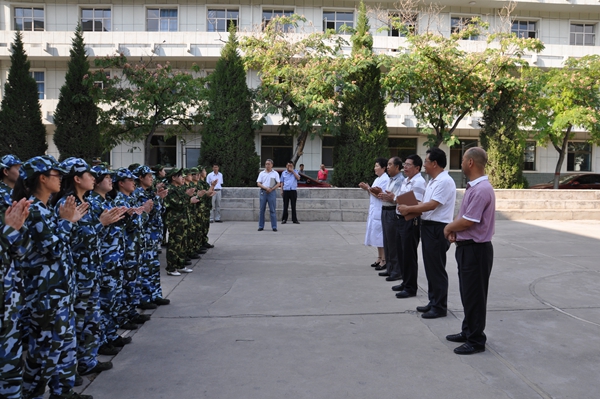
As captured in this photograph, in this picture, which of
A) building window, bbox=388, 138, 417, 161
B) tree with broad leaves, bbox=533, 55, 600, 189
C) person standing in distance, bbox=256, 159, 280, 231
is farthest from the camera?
building window, bbox=388, 138, 417, 161

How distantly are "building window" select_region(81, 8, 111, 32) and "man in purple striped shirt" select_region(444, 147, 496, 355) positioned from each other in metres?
28.0

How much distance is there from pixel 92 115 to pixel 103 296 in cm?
1703

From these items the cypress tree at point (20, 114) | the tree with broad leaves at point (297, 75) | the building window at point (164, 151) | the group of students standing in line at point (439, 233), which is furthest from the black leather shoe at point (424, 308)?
the building window at point (164, 151)

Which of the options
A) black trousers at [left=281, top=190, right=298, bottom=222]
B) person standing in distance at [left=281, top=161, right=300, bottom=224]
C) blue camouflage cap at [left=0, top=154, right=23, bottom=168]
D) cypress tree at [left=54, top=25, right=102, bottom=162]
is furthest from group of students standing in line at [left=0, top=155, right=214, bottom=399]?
cypress tree at [left=54, top=25, right=102, bottom=162]

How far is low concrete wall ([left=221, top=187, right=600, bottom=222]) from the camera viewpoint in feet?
54.5

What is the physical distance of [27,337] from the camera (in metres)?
3.52

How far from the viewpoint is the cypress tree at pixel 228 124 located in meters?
17.9

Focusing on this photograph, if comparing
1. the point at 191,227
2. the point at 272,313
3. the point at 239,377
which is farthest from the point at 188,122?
the point at 239,377

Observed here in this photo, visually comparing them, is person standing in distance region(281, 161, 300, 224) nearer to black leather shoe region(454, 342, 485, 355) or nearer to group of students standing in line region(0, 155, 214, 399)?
group of students standing in line region(0, 155, 214, 399)

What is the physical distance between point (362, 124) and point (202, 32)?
13.1 m

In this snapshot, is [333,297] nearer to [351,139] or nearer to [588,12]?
[351,139]

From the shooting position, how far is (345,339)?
5.14 metres

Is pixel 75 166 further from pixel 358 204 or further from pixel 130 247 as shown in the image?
pixel 358 204

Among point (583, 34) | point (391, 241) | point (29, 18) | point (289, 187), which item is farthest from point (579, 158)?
point (29, 18)
